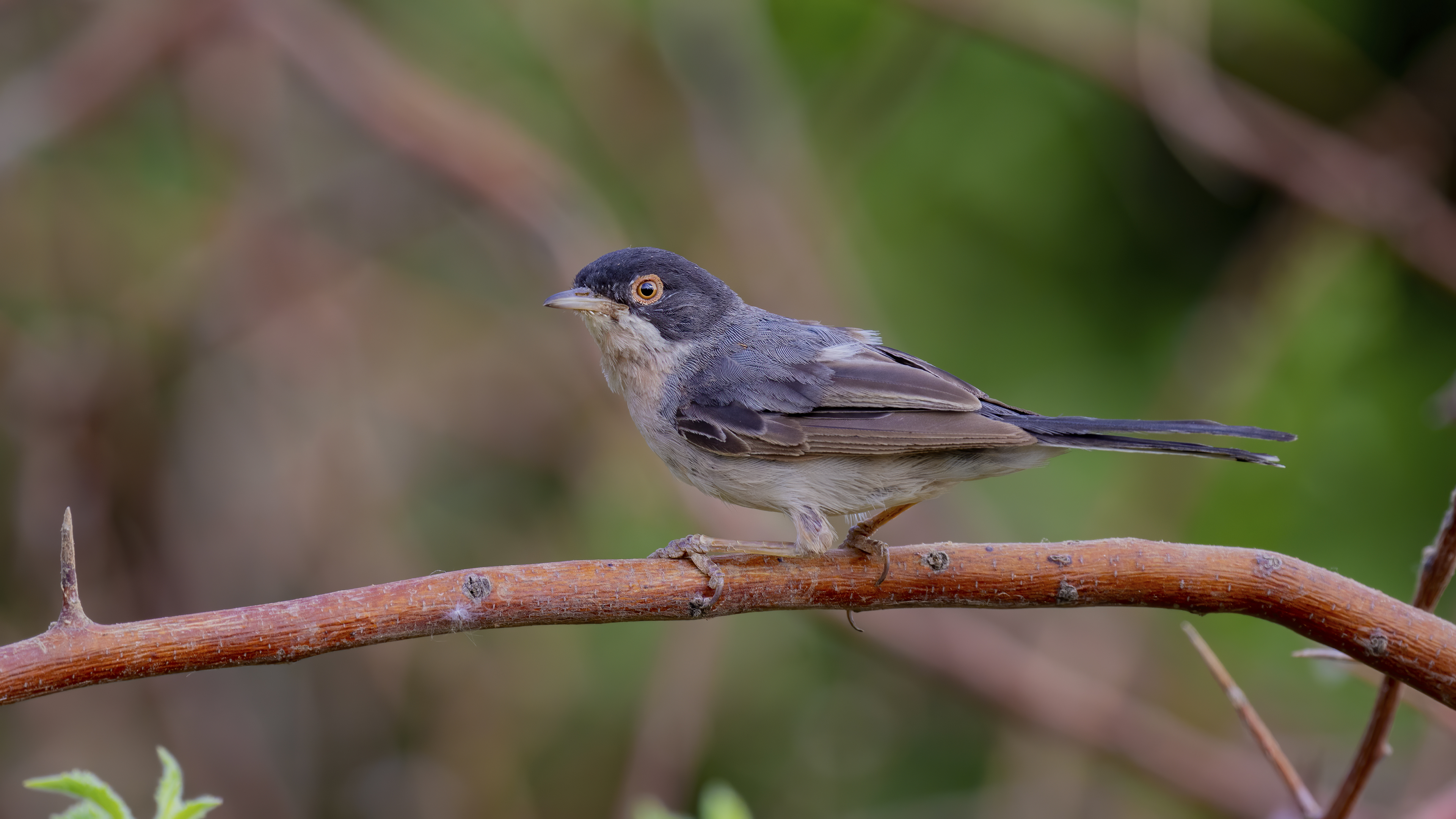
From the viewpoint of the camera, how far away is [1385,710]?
238 centimetres

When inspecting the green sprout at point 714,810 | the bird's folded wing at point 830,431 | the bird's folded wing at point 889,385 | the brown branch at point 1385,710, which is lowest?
the green sprout at point 714,810

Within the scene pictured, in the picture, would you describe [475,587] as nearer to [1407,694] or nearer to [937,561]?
[937,561]

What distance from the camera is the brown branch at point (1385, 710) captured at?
2.34m

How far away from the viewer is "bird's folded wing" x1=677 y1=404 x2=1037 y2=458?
320 cm

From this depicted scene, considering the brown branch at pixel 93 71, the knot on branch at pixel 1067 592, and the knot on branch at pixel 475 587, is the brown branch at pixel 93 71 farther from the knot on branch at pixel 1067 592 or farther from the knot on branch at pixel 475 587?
the knot on branch at pixel 1067 592

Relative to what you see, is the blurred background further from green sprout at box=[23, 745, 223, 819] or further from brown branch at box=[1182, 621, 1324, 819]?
green sprout at box=[23, 745, 223, 819]

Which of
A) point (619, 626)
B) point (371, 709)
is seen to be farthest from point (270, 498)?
point (619, 626)

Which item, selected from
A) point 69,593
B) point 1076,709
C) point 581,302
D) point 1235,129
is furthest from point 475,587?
point 1235,129

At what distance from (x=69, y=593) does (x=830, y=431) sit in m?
2.04

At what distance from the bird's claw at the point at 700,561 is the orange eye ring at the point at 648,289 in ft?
3.57

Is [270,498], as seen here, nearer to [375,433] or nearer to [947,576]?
[375,433]

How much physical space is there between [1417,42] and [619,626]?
16.1 ft

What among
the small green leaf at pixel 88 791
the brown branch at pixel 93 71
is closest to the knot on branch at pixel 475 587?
the small green leaf at pixel 88 791

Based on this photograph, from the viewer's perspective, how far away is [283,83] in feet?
21.4
